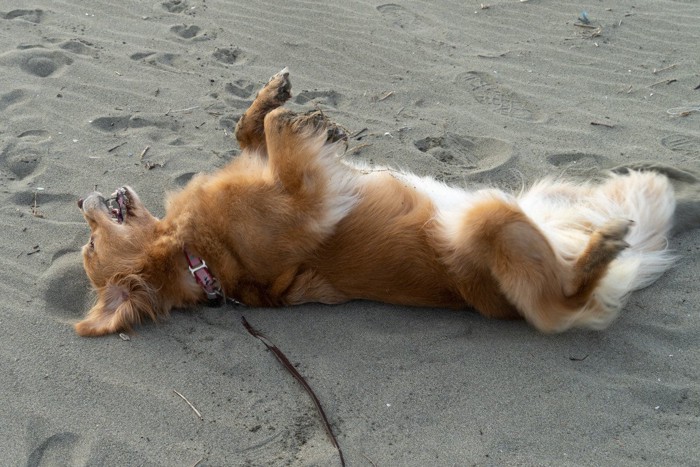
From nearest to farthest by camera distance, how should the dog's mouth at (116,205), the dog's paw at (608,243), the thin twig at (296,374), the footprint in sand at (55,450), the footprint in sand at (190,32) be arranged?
1. the footprint in sand at (55,450)
2. the thin twig at (296,374)
3. the dog's paw at (608,243)
4. the dog's mouth at (116,205)
5. the footprint in sand at (190,32)

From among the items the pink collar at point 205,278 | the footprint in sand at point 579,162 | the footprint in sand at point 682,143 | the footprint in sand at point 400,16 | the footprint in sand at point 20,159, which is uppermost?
the footprint in sand at point 400,16

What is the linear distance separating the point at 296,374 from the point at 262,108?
5.72ft

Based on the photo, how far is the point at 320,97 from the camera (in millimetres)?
5297

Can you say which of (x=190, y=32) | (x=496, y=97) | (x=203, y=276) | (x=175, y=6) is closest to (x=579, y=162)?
(x=496, y=97)

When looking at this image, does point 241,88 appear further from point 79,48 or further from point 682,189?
point 682,189

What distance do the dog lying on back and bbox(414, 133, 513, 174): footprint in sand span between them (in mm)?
787

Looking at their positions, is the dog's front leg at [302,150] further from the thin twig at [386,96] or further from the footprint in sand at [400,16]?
the footprint in sand at [400,16]

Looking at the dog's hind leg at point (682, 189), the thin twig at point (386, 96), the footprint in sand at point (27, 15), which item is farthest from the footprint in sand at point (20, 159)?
the dog's hind leg at point (682, 189)

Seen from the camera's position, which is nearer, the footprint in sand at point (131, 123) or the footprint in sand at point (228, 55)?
the footprint in sand at point (131, 123)

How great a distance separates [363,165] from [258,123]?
0.72 m

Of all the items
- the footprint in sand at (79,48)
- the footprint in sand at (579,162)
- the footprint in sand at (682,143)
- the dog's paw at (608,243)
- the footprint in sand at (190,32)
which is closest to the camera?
the dog's paw at (608,243)

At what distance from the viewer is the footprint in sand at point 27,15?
6105 millimetres

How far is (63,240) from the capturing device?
4004mm

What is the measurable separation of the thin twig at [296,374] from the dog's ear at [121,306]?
0.53 m
